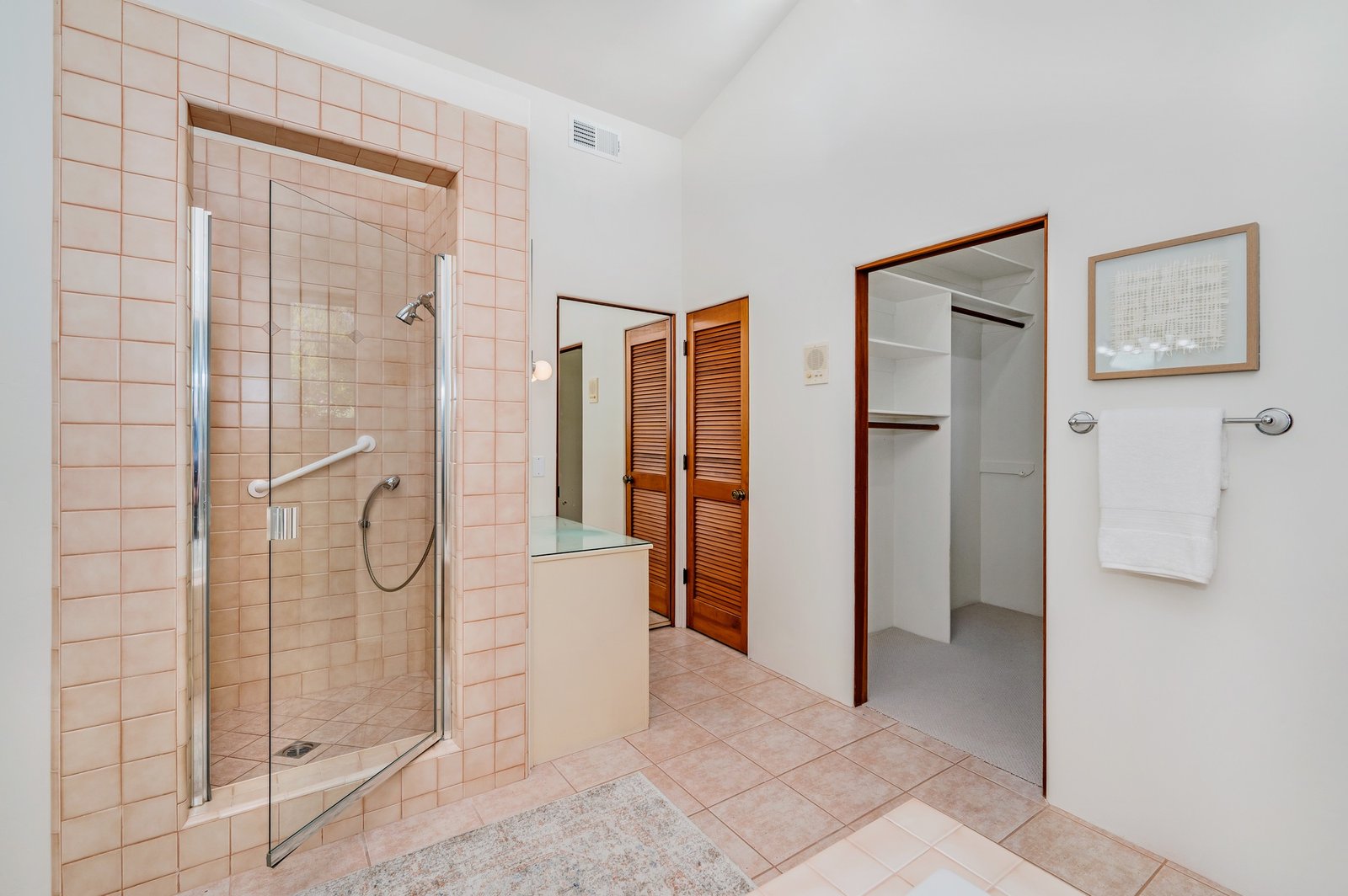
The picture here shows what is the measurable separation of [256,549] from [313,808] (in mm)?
1093

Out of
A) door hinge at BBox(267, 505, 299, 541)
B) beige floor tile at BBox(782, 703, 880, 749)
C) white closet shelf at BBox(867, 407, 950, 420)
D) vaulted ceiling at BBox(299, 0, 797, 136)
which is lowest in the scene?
beige floor tile at BBox(782, 703, 880, 749)

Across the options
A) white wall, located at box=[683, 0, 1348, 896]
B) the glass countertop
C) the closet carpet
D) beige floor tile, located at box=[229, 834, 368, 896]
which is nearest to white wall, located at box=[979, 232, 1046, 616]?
the closet carpet

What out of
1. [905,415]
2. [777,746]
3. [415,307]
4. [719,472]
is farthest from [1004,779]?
[415,307]

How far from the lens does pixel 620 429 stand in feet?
14.8

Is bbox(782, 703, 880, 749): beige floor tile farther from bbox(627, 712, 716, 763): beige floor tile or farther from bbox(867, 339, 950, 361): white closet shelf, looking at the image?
bbox(867, 339, 950, 361): white closet shelf

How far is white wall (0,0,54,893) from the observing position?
146cm

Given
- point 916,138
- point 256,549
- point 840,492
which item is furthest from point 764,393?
point 256,549

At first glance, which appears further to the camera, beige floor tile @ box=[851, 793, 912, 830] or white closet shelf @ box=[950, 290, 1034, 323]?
white closet shelf @ box=[950, 290, 1034, 323]

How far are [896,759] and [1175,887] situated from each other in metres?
0.90

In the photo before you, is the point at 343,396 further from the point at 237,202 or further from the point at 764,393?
the point at 764,393

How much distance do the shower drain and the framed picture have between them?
273 centimetres

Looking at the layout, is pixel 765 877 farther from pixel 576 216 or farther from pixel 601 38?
pixel 601 38

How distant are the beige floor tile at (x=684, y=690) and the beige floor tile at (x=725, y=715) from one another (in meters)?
0.06

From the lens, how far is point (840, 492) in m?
2.94
